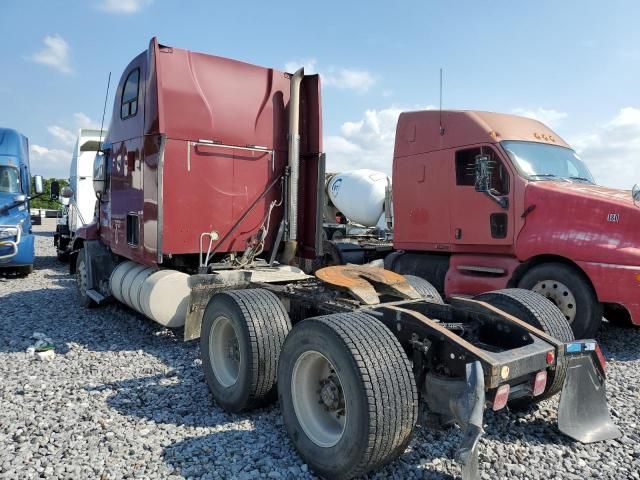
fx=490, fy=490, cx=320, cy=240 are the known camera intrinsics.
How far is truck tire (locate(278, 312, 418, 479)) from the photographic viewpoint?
261 centimetres

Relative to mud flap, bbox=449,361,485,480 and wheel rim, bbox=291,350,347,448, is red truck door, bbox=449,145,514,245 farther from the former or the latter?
mud flap, bbox=449,361,485,480

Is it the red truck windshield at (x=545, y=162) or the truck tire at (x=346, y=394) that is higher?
the red truck windshield at (x=545, y=162)

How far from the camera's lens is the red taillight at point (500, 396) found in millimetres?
2717

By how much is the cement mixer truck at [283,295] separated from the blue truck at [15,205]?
2583 mm

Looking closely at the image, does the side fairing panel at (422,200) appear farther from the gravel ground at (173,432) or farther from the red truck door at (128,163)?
the red truck door at (128,163)

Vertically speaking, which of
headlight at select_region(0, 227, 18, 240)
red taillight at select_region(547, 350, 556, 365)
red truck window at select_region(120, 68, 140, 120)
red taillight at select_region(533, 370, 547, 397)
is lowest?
red taillight at select_region(533, 370, 547, 397)

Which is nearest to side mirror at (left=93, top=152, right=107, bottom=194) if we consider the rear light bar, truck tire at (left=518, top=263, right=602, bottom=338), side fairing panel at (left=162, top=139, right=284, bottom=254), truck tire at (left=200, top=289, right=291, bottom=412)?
side fairing panel at (left=162, top=139, right=284, bottom=254)

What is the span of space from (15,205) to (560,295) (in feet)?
34.1

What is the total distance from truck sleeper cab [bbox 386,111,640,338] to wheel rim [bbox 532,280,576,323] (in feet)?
0.04

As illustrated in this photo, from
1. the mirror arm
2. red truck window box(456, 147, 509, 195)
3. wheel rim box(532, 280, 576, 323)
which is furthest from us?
red truck window box(456, 147, 509, 195)

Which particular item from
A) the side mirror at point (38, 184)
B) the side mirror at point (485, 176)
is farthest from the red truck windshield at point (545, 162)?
the side mirror at point (38, 184)

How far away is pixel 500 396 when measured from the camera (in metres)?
2.73

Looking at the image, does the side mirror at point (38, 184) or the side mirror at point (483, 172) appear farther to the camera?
the side mirror at point (38, 184)

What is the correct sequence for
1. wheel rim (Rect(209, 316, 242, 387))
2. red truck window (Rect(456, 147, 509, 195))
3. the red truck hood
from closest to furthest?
wheel rim (Rect(209, 316, 242, 387)) < the red truck hood < red truck window (Rect(456, 147, 509, 195))
